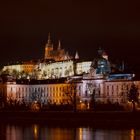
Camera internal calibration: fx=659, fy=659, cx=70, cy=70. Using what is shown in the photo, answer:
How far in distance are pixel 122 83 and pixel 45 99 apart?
22.1 m

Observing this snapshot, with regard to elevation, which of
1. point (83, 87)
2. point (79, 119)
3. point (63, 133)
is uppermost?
point (83, 87)

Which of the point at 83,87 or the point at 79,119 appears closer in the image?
the point at 79,119

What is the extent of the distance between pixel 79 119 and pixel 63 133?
13.8 meters

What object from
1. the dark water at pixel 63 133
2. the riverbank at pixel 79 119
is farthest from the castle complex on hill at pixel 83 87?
the dark water at pixel 63 133

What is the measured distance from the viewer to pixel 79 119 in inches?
2872

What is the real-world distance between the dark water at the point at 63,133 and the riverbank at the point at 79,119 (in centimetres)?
437

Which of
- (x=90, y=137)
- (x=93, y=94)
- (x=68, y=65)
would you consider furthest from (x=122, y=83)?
(x=90, y=137)

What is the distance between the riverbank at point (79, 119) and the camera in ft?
222

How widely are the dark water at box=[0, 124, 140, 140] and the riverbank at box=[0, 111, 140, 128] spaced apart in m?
4.37

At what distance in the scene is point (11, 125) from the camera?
69.4 meters

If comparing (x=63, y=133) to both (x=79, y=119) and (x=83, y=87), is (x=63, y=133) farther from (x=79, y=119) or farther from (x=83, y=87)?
(x=83, y=87)

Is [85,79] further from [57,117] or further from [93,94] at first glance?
[57,117]

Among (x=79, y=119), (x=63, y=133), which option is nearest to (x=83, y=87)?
(x=79, y=119)

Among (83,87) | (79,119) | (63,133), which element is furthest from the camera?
(83,87)
